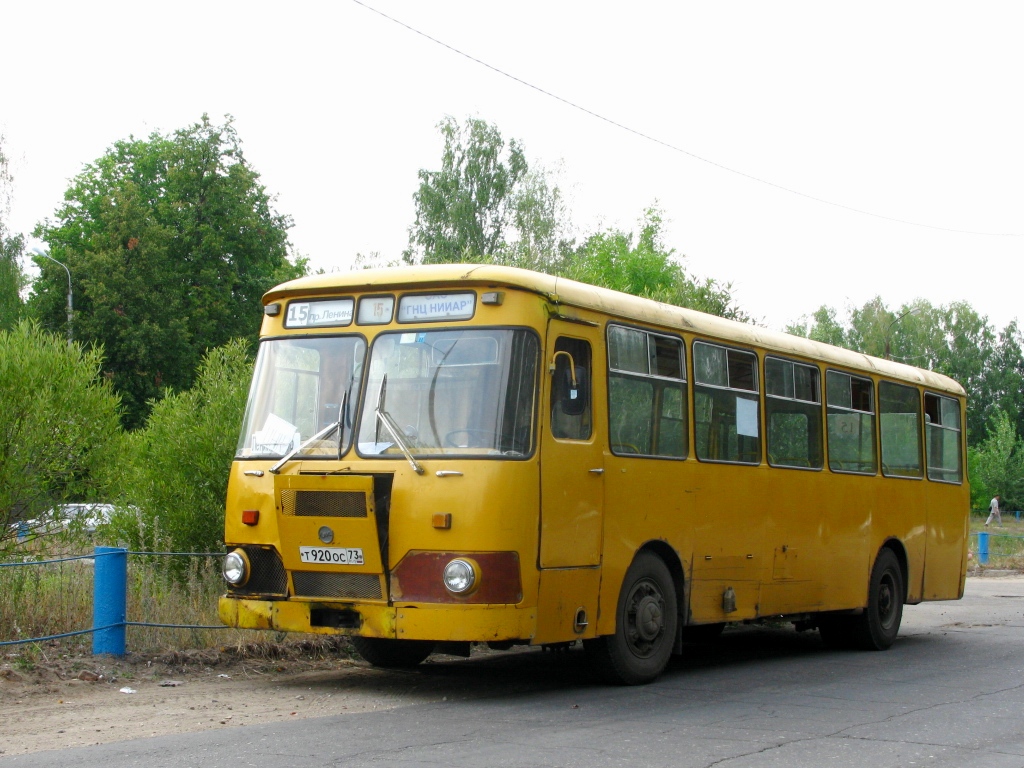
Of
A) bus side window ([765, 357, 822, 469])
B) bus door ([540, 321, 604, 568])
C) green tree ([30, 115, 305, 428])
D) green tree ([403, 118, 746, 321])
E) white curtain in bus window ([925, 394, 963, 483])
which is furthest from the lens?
green tree ([403, 118, 746, 321])

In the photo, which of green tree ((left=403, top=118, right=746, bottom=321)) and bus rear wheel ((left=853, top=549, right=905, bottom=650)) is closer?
bus rear wheel ((left=853, top=549, right=905, bottom=650))

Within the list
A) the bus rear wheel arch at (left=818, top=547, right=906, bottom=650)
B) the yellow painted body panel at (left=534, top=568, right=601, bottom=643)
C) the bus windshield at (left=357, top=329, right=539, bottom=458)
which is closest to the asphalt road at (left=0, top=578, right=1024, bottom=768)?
the yellow painted body panel at (left=534, top=568, right=601, bottom=643)

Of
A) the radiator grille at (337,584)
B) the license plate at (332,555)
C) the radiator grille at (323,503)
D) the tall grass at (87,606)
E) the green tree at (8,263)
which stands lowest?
the tall grass at (87,606)

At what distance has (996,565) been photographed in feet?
111

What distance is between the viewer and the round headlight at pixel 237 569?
9750mm

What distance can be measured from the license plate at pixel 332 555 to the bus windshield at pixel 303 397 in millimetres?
695

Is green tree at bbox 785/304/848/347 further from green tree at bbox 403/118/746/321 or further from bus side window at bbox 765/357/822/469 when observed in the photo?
bus side window at bbox 765/357/822/469

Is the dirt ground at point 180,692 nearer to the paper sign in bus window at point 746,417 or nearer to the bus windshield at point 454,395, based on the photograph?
the bus windshield at point 454,395

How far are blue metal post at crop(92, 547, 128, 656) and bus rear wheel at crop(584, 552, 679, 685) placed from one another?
4.00 meters

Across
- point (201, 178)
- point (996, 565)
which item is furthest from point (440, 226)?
point (996, 565)

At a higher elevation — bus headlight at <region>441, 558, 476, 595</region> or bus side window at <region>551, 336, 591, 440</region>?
bus side window at <region>551, 336, 591, 440</region>

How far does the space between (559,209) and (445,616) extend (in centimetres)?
5015

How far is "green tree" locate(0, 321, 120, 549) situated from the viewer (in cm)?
1291

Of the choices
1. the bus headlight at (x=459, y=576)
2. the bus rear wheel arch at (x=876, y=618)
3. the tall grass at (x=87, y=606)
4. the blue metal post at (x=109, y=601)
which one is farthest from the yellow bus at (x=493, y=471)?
the bus rear wheel arch at (x=876, y=618)
